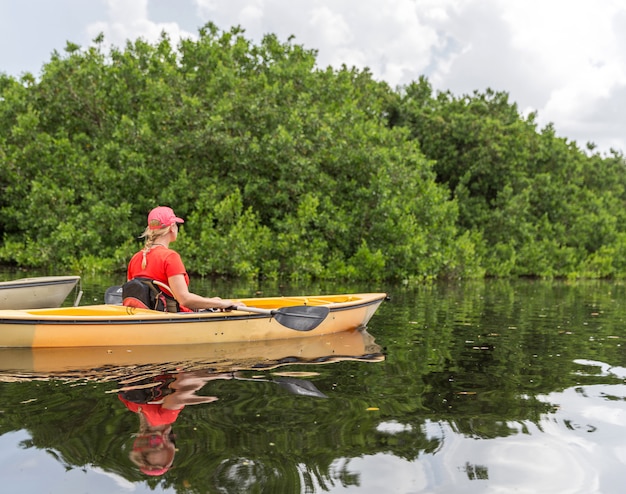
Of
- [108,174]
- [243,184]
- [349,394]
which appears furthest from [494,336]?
[108,174]

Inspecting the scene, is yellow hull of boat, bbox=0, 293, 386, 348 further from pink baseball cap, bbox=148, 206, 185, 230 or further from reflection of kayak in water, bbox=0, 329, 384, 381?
pink baseball cap, bbox=148, 206, 185, 230

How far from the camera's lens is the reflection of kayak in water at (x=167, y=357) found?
5645mm

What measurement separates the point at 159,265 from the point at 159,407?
2.48m

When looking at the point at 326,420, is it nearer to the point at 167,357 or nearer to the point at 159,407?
the point at 159,407

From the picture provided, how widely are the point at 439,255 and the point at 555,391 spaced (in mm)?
16853

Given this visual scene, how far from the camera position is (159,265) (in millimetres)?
6617

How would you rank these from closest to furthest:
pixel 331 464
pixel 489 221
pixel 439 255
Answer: pixel 331 464 → pixel 439 255 → pixel 489 221

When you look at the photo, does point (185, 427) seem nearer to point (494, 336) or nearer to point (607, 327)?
point (494, 336)

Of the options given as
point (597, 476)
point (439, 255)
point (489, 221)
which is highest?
point (489, 221)

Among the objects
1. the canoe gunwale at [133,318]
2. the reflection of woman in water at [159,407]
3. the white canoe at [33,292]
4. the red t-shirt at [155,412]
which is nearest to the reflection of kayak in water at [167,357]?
the canoe gunwale at [133,318]

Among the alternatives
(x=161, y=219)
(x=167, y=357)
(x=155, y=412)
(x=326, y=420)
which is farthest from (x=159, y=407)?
(x=161, y=219)

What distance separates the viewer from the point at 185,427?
154 inches

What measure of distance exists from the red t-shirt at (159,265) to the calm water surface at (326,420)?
837 millimetres

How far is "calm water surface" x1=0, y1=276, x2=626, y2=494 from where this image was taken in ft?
10.6
